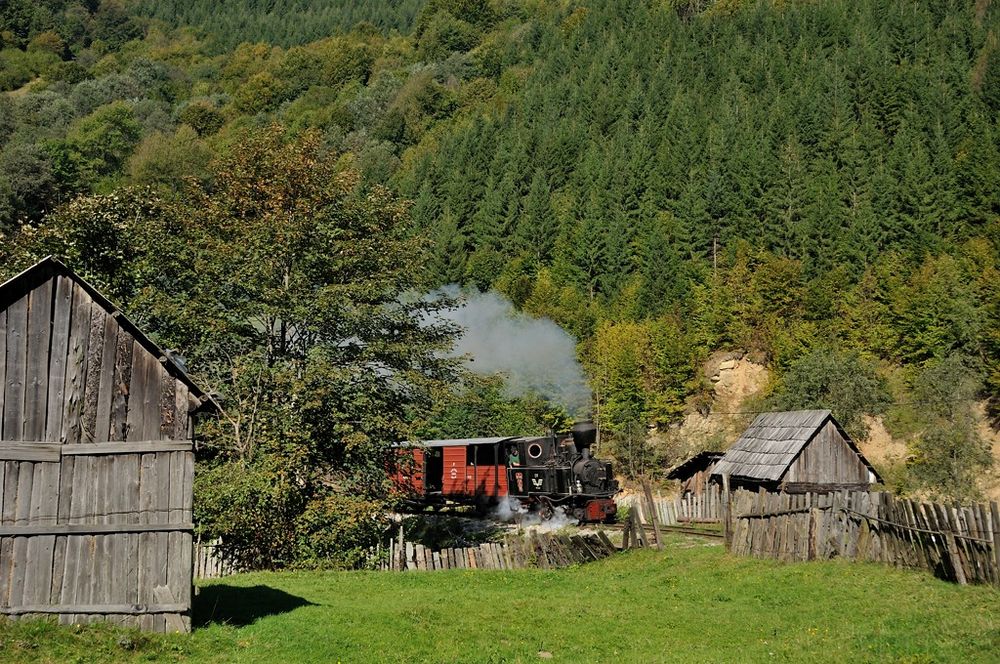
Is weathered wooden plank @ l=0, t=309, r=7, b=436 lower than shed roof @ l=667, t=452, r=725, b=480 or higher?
higher

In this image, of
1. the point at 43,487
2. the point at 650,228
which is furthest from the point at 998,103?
the point at 43,487

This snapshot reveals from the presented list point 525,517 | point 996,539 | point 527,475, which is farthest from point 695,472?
point 996,539

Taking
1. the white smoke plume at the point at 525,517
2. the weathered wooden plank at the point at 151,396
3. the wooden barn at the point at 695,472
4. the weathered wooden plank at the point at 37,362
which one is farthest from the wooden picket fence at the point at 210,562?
the wooden barn at the point at 695,472

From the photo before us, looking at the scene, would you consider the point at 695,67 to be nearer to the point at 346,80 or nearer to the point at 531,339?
the point at 531,339

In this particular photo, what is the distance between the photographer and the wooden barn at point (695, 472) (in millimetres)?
47344

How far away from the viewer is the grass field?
14.1 m

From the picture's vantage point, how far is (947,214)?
3226 inches

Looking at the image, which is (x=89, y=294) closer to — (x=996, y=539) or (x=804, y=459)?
(x=996, y=539)

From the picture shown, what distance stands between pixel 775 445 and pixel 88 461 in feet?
89.9

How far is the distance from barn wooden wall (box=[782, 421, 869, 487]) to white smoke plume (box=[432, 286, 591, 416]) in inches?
1316

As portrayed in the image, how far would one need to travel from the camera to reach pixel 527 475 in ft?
131

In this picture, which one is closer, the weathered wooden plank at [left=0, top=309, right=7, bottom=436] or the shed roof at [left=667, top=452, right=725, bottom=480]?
the weathered wooden plank at [left=0, top=309, right=7, bottom=436]

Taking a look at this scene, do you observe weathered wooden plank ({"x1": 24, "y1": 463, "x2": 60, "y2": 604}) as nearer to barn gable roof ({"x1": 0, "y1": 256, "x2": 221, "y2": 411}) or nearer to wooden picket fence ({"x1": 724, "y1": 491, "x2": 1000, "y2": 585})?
barn gable roof ({"x1": 0, "y1": 256, "x2": 221, "y2": 411})

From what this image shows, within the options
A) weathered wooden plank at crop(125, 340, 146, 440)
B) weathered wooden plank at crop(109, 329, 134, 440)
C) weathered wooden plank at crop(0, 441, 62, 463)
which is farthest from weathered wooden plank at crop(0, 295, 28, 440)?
weathered wooden plank at crop(125, 340, 146, 440)
